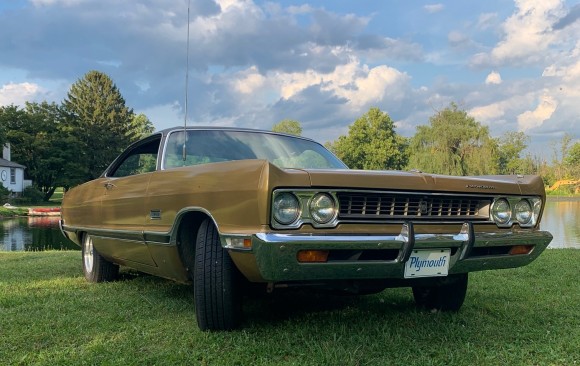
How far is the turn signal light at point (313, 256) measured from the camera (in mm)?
2826

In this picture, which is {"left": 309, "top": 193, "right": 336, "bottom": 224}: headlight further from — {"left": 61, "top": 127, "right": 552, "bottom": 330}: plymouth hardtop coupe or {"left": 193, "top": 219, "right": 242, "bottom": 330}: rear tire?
{"left": 193, "top": 219, "right": 242, "bottom": 330}: rear tire

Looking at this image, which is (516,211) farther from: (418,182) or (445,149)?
(445,149)

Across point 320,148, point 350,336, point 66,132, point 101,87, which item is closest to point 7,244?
point 320,148

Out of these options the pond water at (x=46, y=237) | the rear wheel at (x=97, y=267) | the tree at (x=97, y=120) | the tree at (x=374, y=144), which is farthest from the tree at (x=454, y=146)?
the rear wheel at (x=97, y=267)

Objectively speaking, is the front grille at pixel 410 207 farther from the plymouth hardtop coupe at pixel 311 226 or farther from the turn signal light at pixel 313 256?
the turn signal light at pixel 313 256

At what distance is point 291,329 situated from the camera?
3.50m

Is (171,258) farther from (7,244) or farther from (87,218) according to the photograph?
(7,244)

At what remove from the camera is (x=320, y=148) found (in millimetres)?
5004

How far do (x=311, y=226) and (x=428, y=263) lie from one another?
809 mm

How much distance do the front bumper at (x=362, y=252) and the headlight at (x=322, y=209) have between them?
0.37ft

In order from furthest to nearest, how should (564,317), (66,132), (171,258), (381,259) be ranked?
(66,132), (564,317), (171,258), (381,259)

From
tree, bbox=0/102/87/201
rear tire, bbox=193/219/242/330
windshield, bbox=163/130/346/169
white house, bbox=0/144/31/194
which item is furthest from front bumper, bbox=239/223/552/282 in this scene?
tree, bbox=0/102/87/201

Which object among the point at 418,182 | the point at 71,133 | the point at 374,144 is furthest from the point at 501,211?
the point at 374,144

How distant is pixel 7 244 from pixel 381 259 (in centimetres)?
1731
